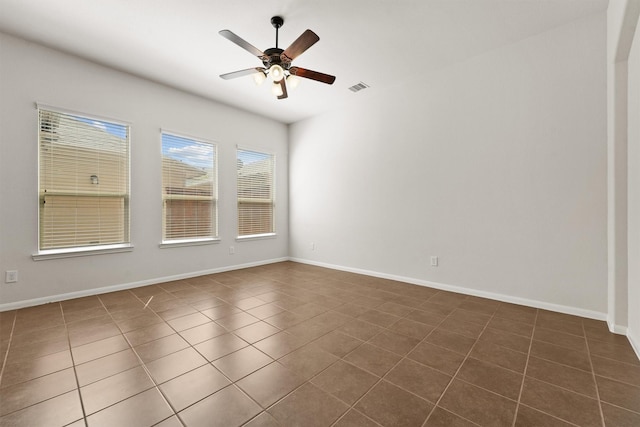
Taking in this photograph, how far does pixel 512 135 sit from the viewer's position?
3.17 meters

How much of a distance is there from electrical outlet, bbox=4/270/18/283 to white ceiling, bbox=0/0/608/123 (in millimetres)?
2604

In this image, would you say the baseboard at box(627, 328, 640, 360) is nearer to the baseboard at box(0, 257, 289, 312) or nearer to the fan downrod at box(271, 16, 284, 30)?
the fan downrod at box(271, 16, 284, 30)

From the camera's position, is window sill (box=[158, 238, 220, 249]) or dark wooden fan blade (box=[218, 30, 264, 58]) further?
window sill (box=[158, 238, 220, 249])

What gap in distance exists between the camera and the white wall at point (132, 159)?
2957 millimetres

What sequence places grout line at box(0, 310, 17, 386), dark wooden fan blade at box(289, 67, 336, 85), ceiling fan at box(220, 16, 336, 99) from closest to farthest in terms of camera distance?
grout line at box(0, 310, 17, 386)
ceiling fan at box(220, 16, 336, 99)
dark wooden fan blade at box(289, 67, 336, 85)

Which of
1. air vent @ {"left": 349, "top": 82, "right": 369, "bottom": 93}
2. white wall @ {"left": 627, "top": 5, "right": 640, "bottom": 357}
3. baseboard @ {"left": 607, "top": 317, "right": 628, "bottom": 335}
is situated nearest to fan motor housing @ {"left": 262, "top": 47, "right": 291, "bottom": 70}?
air vent @ {"left": 349, "top": 82, "right": 369, "bottom": 93}

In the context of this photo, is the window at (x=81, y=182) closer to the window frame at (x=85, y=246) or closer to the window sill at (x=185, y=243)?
the window frame at (x=85, y=246)

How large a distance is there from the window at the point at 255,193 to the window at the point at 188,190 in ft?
1.77

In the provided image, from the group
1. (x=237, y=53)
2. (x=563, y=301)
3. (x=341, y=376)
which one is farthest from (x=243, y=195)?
(x=563, y=301)

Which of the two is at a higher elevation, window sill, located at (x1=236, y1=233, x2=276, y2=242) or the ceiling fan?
the ceiling fan

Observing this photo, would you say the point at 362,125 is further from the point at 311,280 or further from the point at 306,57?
the point at 311,280

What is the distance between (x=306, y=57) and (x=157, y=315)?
3463mm

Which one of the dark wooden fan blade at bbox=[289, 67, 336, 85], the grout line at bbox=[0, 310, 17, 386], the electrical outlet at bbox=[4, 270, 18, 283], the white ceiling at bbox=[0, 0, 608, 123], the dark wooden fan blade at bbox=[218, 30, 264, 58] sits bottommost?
the grout line at bbox=[0, 310, 17, 386]

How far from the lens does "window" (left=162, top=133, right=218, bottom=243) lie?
4191mm
